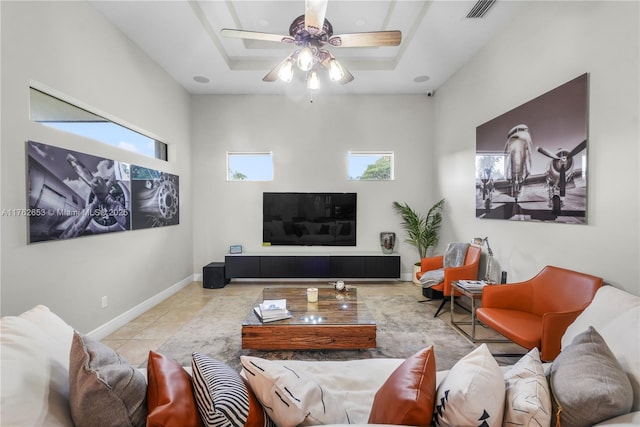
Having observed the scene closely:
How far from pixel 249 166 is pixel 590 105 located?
4.31m

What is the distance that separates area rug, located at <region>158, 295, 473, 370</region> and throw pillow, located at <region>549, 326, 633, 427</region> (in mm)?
1478

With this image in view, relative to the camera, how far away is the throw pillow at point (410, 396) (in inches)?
34.1

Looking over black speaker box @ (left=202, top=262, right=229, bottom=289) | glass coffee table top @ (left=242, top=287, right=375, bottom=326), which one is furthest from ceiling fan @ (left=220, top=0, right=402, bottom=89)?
black speaker box @ (left=202, top=262, right=229, bottom=289)

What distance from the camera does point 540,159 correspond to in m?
2.50

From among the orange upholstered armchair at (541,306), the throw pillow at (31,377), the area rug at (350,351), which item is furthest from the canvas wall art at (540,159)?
the throw pillow at (31,377)

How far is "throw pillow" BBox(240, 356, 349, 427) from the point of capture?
88cm

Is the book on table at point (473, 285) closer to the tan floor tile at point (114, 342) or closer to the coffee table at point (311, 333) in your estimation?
the coffee table at point (311, 333)

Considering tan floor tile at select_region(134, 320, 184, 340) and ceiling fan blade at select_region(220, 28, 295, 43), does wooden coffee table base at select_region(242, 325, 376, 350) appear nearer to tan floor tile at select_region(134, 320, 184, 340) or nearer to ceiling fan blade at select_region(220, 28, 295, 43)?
tan floor tile at select_region(134, 320, 184, 340)

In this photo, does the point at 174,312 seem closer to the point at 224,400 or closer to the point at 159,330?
the point at 159,330

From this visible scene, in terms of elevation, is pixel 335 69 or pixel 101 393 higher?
pixel 335 69

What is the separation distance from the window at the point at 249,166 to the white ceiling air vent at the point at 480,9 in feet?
10.9

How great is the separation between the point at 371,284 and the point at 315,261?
40.6 inches

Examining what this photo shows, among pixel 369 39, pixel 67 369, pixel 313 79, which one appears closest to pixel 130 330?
pixel 67 369

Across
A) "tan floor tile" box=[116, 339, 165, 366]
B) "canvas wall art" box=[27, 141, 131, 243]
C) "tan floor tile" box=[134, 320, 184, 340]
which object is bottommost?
"tan floor tile" box=[116, 339, 165, 366]
